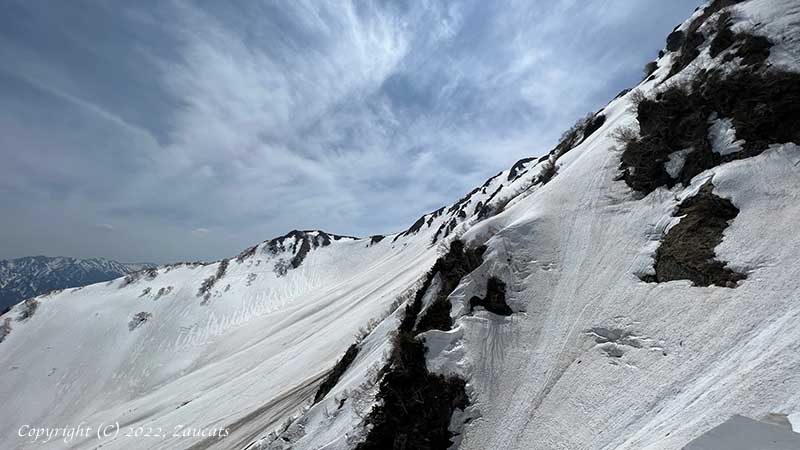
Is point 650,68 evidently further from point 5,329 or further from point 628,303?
point 5,329

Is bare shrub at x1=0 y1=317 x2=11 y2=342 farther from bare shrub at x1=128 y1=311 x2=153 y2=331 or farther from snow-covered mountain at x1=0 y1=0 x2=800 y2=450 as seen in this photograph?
snow-covered mountain at x1=0 y1=0 x2=800 y2=450

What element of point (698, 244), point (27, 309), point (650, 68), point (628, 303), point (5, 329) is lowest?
point (628, 303)

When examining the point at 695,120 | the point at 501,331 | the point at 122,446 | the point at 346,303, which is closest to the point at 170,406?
the point at 122,446

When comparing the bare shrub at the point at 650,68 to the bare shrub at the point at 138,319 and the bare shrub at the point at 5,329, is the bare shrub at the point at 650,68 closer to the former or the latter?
the bare shrub at the point at 138,319

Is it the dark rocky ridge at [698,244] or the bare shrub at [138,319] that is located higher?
the bare shrub at [138,319]

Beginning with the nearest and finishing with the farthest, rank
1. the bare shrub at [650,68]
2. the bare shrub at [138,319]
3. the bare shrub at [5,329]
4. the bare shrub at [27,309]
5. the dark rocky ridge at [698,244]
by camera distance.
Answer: the dark rocky ridge at [698,244] → the bare shrub at [650,68] → the bare shrub at [5,329] → the bare shrub at [138,319] → the bare shrub at [27,309]

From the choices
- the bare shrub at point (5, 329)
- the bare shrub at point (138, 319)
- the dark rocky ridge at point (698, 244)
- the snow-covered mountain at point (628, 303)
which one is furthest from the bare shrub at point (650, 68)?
the bare shrub at point (5, 329)

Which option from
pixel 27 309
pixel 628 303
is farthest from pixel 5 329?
pixel 628 303

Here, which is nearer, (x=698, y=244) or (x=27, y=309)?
(x=698, y=244)

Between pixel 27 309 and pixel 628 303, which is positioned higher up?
pixel 27 309

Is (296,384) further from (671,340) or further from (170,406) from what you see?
(671,340)

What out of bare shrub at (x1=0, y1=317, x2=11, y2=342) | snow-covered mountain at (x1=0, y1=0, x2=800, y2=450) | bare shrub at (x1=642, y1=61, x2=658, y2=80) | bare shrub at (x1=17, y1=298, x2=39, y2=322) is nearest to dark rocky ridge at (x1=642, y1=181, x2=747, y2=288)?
snow-covered mountain at (x1=0, y1=0, x2=800, y2=450)

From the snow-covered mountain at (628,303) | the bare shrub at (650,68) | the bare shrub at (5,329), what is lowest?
the snow-covered mountain at (628,303)

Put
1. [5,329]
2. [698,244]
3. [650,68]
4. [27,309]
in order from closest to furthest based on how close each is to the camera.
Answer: [698,244] < [650,68] < [5,329] < [27,309]
